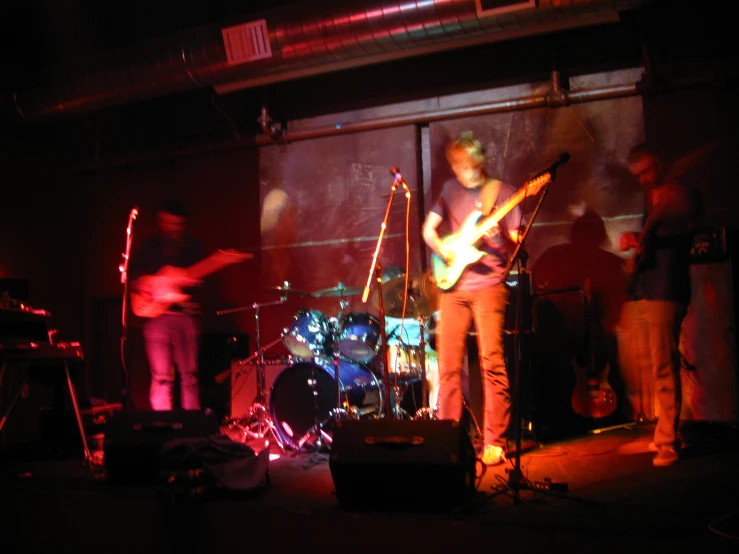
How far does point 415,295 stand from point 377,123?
2.42 m

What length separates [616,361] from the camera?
587 cm

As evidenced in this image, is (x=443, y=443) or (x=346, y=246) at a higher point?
(x=346, y=246)

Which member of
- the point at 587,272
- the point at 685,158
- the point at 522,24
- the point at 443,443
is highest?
the point at 522,24

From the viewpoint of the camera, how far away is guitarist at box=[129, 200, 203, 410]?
4.78 m

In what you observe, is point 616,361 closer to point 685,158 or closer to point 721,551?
point 685,158

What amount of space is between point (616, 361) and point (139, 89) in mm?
5508

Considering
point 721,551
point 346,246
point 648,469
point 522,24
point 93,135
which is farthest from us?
point 93,135

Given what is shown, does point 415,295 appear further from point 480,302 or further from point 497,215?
point 497,215

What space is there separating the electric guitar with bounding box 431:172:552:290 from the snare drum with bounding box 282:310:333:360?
1363 millimetres

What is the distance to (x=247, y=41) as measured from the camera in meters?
5.76

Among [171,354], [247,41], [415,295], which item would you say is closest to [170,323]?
[171,354]

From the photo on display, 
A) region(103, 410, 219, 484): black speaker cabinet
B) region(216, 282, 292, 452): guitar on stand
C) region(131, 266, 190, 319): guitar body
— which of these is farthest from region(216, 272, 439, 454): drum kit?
→ region(103, 410, 219, 484): black speaker cabinet

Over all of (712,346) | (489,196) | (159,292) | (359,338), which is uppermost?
(489,196)

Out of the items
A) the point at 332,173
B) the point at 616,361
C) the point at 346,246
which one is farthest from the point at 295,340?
the point at 616,361
